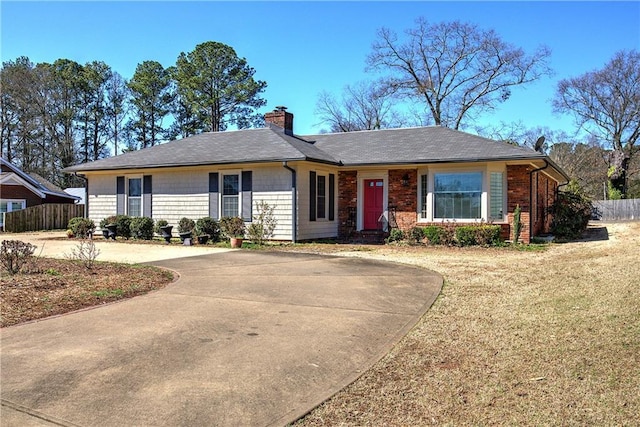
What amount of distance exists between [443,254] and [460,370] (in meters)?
9.00

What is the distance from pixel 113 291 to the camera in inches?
284

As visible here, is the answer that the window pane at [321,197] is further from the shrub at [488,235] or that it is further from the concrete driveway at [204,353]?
the concrete driveway at [204,353]

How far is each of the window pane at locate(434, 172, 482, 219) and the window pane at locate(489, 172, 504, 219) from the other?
0.36 metres

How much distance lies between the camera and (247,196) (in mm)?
16562

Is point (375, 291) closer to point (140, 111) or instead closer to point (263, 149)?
point (263, 149)

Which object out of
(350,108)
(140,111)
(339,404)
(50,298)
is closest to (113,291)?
(50,298)

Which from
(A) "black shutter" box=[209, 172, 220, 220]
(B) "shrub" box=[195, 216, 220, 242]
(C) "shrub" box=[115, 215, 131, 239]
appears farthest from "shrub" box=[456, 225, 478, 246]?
(C) "shrub" box=[115, 215, 131, 239]

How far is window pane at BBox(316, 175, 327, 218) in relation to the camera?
55.6 ft

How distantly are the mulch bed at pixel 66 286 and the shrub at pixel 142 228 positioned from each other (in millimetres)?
7671

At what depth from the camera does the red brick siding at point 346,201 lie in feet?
57.3

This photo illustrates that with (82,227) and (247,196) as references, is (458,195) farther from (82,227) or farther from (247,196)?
(82,227)

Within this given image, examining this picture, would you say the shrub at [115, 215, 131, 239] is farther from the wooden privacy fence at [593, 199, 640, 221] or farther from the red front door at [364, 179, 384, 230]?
the wooden privacy fence at [593, 199, 640, 221]

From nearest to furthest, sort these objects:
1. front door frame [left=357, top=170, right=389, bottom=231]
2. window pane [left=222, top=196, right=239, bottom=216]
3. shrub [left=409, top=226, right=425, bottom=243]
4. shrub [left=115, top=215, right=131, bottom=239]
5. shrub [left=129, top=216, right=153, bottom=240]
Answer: shrub [left=409, top=226, right=425, bottom=243], front door frame [left=357, top=170, right=389, bottom=231], window pane [left=222, top=196, right=239, bottom=216], shrub [left=129, top=216, right=153, bottom=240], shrub [left=115, top=215, right=131, bottom=239]

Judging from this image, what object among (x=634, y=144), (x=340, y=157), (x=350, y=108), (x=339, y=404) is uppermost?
(x=350, y=108)
